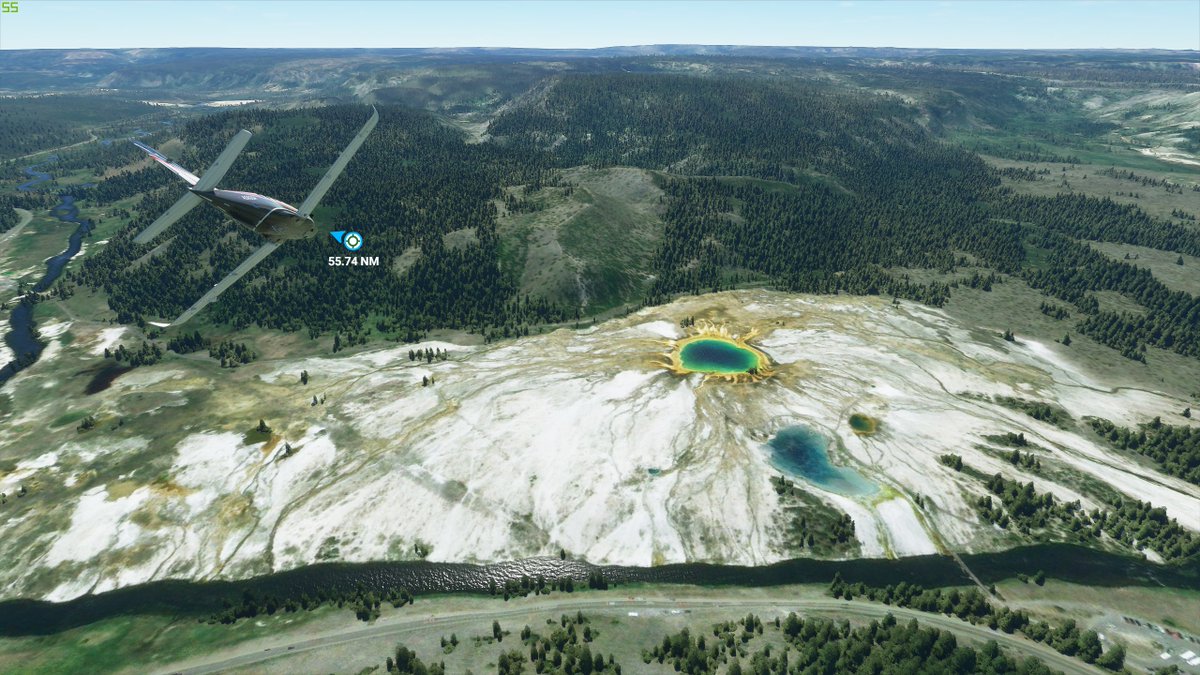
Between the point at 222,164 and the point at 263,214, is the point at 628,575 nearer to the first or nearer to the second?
the point at 263,214

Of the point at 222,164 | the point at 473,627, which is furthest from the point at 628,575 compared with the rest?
the point at 222,164

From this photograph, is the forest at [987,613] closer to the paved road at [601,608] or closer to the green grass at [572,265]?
the paved road at [601,608]

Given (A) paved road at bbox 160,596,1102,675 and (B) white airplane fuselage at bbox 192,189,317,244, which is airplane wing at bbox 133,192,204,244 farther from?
(A) paved road at bbox 160,596,1102,675

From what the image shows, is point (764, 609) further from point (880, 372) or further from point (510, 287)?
point (510, 287)

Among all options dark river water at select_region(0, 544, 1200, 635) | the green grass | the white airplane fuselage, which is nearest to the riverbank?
dark river water at select_region(0, 544, 1200, 635)

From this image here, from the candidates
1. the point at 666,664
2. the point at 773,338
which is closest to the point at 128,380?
the point at 666,664

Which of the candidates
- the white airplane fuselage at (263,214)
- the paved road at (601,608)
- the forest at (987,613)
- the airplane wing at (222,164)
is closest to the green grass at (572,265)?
the paved road at (601,608)
